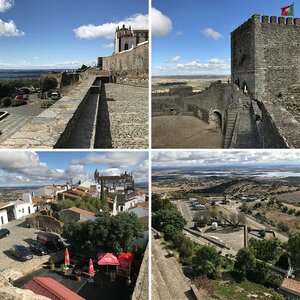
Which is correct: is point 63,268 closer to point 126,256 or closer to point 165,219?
point 126,256

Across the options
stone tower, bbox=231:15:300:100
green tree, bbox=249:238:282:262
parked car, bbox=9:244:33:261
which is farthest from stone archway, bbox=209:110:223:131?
parked car, bbox=9:244:33:261

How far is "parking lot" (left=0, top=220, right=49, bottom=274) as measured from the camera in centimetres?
281

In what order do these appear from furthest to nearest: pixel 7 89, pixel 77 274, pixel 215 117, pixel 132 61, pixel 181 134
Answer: pixel 132 61 < pixel 7 89 < pixel 215 117 < pixel 181 134 < pixel 77 274

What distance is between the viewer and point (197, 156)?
2.71 metres

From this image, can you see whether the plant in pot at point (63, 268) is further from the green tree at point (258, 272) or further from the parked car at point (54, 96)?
the parked car at point (54, 96)

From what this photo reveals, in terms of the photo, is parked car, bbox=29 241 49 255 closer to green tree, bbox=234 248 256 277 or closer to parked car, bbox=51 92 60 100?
green tree, bbox=234 248 256 277

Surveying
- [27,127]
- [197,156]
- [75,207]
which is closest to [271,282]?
[197,156]

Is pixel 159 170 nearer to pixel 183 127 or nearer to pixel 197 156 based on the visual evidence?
pixel 197 156

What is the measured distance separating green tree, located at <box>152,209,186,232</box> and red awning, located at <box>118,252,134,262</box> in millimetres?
297

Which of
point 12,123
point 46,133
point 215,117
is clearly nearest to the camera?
point 46,133

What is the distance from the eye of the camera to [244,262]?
2805 mm

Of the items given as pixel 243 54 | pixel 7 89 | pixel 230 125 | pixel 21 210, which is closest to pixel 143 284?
pixel 21 210

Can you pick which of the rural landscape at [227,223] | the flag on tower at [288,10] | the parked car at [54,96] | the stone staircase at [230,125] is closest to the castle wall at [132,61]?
the parked car at [54,96]

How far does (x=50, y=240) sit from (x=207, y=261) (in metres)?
1.26
